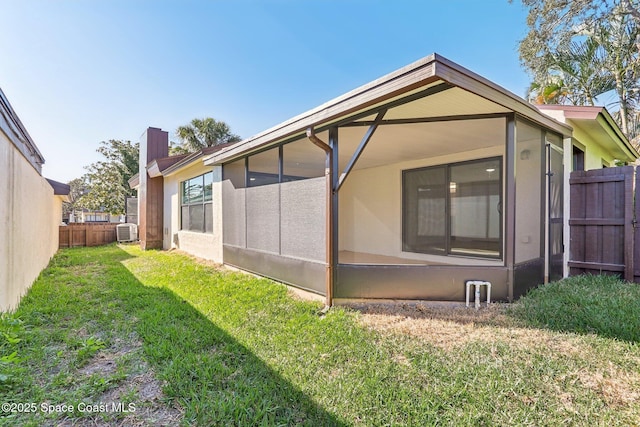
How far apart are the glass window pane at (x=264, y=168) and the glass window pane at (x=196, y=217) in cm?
303

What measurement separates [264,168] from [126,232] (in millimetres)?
10013

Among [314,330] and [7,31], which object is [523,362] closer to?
[314,330]

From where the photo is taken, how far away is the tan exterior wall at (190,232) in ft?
22.7

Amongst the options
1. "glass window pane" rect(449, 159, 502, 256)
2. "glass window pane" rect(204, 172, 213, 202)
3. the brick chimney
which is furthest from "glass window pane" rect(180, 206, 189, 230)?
"glass window pane" rect(449, 159, 502, 256)

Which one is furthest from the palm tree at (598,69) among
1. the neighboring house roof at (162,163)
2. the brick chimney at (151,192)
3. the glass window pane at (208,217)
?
the brick chimney at (151,192)

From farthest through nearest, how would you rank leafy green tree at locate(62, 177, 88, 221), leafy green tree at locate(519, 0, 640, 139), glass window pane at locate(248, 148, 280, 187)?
leafy green tree at locate(62, 177, 88, 221), leafy green tree at locate(519, 0, 640, 139), glass window pane at locate(248, 148, 280, 187)

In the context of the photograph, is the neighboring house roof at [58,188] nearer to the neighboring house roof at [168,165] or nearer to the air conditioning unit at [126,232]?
the neighboring house roof at [168,165]

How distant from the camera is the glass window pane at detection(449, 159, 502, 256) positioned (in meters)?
5.25

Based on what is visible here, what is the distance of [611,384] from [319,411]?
2.05 metres

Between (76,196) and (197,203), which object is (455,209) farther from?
(76,196)

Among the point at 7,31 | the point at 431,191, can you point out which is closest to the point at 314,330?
the point at 431,191

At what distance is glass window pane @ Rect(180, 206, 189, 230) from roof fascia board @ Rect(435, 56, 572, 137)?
8.24 metres

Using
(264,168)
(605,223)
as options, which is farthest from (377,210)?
(605,223)

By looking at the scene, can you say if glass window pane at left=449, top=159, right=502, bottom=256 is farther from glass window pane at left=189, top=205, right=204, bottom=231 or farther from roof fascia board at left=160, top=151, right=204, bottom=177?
glass window pane at left=189, top=205, right=204, bottom=231
